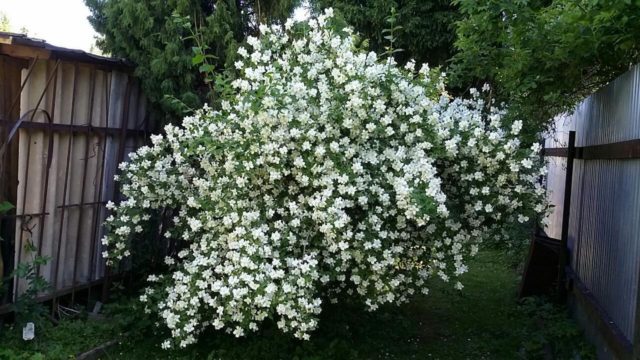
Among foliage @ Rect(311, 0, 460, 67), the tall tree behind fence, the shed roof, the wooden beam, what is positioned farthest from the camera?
foliage @ Rect(311, 0, 460, 67)

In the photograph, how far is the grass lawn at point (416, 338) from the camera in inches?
206

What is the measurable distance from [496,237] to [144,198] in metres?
2.97

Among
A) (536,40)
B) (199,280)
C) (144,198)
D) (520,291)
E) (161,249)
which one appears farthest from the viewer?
(520,291)

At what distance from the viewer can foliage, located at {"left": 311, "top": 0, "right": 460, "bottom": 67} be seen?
32.8 feet

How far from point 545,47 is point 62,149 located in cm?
412

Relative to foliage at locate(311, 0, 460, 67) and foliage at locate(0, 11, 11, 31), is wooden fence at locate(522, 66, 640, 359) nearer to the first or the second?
foliage at locate(311, 0, 460, 67)

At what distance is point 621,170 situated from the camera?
13.8 feet

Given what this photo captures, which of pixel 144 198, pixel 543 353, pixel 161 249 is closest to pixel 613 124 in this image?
pixel 543 353

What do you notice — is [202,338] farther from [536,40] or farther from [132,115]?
[536,40]

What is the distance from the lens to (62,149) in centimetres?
566

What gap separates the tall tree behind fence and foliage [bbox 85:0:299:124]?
0.93 ft

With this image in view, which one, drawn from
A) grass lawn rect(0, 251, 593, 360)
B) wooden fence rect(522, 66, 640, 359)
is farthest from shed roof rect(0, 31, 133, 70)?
wooden fence rect(522, 66, 640, 359)

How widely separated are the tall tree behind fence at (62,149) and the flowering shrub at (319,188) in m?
0.71

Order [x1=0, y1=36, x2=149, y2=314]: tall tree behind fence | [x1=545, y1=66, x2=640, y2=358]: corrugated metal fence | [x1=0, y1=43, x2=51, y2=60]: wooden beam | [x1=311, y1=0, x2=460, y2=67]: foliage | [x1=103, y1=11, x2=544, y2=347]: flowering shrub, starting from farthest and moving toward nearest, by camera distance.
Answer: [x1=311, y1=0, x2=460, y2=67]: foliage
[x1=0, y1=36, x2=149, y2=314]: tall tree behind fence
[x1=0, y1=43, x2=51, y2=60]: wooden beam
[x1=103, y1=11, x2=544, y2=347]: flowering shrub
[x1=545, y1=66, x2=640, y2=358]: corrugated metal fence
